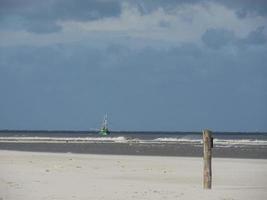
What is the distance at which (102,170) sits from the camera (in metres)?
25.9

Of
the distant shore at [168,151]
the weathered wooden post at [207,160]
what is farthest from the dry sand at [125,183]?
the distant shore at [168,151]

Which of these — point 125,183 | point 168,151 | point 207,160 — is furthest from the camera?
point 168,151

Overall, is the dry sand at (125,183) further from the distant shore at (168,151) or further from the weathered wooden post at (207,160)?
the distant shore at (168,151)

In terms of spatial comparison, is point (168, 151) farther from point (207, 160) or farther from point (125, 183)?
point (207, 160)

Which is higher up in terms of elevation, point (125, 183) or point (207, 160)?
point (207, 160)

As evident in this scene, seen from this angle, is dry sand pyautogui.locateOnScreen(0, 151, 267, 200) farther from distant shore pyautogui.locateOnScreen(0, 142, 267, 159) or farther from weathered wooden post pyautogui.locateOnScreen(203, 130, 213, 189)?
distant shore pyautogui.locateOnScreen(0, 142, 267, 159)

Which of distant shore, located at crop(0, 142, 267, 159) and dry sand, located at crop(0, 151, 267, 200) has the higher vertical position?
distant shore, located at crop(0, 142, 267, 159)

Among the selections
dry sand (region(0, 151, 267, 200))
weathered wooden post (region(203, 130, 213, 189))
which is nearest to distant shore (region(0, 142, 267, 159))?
dry sand (region(0, 151, 267, 200))

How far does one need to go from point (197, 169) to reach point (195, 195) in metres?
10.8

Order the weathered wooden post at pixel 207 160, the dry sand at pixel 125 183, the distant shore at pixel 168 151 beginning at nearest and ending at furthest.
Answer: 1. the dry sand at pixel 125 183
2. the weathered wooden post at pixel 207 160
3. the distant shore at pixel 168 151

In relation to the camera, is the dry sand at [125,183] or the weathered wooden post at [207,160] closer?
the dry sand at [125,183]

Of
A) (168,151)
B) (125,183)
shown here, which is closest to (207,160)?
(125,183)

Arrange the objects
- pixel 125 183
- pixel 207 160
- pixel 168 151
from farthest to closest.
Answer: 1. pixel 168 151
2. pixel 125 183
3. pixel 207 160

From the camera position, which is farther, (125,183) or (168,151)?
(168,151)
